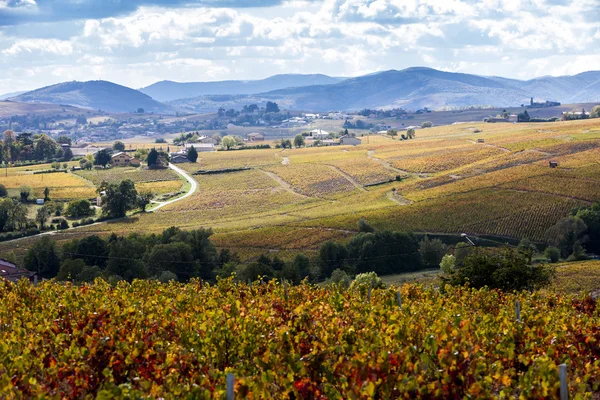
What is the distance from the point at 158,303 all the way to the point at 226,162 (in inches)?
5537

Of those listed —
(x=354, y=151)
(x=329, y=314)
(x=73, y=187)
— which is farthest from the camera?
(x=354, y=151)

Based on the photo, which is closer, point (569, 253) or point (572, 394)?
point (572, 394)

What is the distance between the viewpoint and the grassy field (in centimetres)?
8656

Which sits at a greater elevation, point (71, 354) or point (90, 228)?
point (71, 354)

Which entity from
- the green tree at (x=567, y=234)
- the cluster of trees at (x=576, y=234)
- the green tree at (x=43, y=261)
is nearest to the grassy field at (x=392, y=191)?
the green tree at (x=567, y=234)

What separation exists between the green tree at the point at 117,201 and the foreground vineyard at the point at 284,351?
8790cm

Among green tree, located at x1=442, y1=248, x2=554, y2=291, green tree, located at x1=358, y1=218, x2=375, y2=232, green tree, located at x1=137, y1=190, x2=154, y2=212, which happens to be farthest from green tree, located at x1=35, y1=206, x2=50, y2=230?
green tree, located at x1=442, y1=248, x2=554, y2=291

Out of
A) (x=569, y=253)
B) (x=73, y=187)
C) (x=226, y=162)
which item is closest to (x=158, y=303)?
(x=569, y=253)

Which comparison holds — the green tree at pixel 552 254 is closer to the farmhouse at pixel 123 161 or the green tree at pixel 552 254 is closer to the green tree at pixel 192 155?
the green tree at pixel 192 155

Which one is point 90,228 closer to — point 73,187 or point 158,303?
point 73,187

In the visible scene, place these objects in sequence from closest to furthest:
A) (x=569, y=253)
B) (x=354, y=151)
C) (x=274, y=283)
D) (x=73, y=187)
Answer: (x=274, y=283), (x=569, y=253), (x=73, y=187), (x=354, y=151)

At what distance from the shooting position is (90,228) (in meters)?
103

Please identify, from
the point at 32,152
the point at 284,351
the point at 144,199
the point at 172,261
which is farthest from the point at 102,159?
the point at 284,351

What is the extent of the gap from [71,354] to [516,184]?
93124mm
